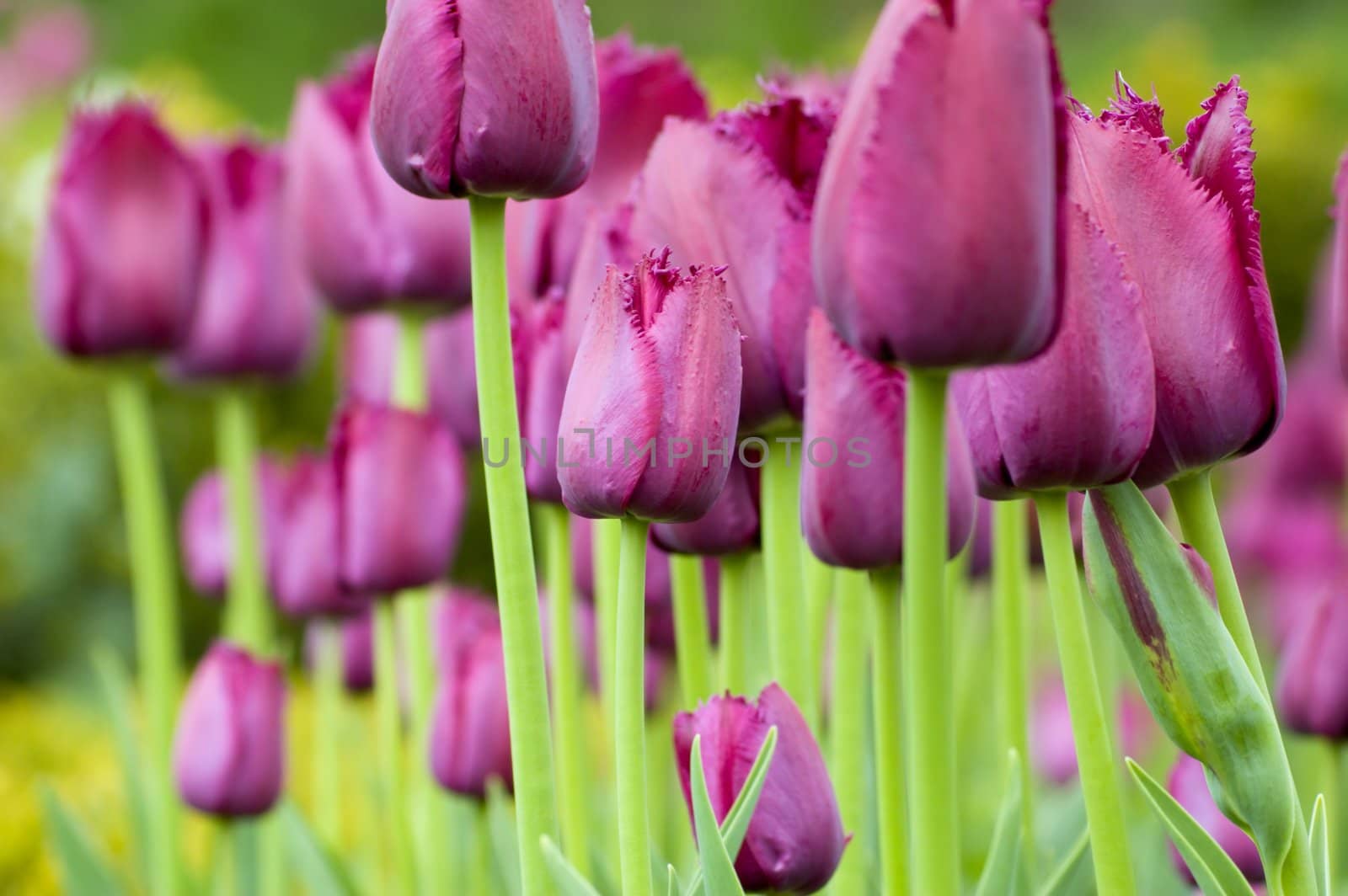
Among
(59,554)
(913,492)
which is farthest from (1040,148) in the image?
(59,554)

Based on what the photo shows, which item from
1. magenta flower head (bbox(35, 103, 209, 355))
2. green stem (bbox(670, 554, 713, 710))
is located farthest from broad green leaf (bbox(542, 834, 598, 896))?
magenta flower head (bbox(35, 103, 209, 355))

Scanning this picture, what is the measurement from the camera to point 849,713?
84 centimetres

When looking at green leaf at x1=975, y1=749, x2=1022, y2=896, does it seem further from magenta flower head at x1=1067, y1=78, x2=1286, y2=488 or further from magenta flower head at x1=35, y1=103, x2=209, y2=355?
magenta flower head at x1=35, y1=103, x2=209, y2=355

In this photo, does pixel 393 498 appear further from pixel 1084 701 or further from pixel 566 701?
pixel 1084 701

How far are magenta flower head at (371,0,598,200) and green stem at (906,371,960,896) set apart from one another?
0.70 ft

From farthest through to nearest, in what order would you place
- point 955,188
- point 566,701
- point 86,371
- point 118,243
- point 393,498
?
point 86,371 < point 118,243 < point 393,498 < point 566,701 < point 955,188

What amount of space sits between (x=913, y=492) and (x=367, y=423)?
2.22 ft

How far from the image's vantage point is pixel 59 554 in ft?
10.8

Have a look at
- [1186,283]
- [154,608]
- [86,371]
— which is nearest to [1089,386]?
[1186,283]

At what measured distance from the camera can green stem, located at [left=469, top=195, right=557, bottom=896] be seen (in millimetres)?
667

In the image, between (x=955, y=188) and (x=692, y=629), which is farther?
(x=692, y=629)

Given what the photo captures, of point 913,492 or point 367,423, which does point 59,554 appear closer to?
point 367,423

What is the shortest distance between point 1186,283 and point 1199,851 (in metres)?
0.26

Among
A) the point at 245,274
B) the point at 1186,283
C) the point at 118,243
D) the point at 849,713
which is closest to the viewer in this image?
the point at 1186,283
